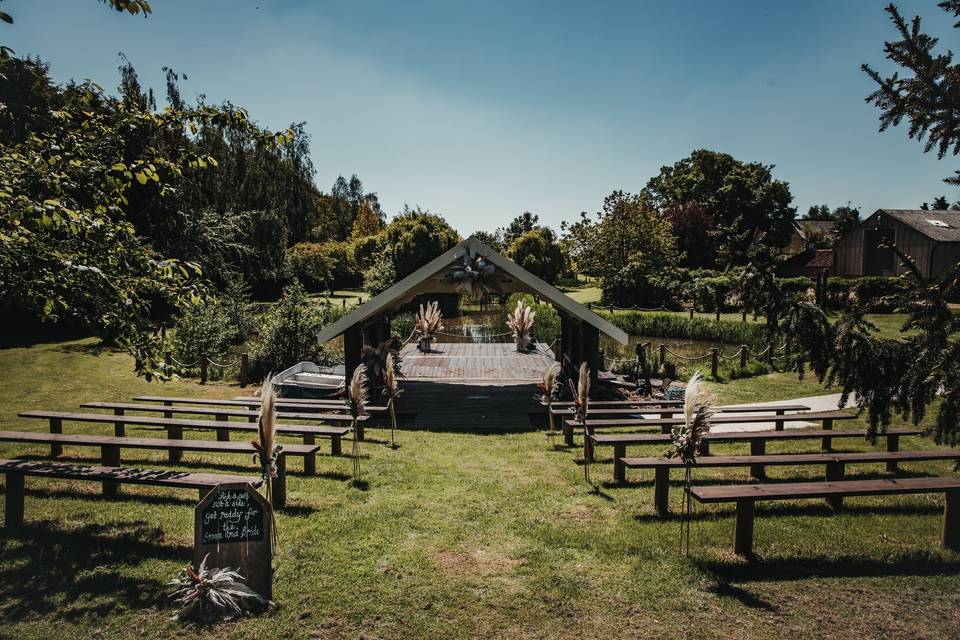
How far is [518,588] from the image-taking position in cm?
486

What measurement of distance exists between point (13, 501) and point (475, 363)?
465 inches

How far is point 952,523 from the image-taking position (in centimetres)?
581

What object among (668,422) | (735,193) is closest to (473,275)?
(668,422)

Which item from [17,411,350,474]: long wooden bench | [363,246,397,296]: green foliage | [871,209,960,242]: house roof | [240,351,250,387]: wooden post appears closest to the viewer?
[17,411,350,474]: long wooden bench

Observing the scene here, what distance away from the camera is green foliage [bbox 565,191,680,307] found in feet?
120

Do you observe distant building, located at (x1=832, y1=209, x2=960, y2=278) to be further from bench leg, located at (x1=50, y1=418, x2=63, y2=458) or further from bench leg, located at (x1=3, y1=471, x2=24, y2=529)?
bench leg, located at (x1=3, y1=471, x2=24, y2=529)

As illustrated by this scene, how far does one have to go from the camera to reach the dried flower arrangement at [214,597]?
440 centimetres

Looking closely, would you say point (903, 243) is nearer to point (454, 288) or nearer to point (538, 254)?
point (538, 254)

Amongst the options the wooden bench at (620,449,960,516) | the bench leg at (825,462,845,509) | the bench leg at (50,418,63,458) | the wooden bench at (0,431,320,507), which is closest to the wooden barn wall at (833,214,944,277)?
the wooden bench at (620,449,960,516)

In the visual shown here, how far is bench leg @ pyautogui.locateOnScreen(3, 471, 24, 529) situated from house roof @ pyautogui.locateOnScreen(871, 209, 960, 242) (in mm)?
39017

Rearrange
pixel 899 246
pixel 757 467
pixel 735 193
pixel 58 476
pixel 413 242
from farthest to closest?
pixel 735 193
pixel 413 242
pixel 899 246
pixel 757 467
pixel 58 476

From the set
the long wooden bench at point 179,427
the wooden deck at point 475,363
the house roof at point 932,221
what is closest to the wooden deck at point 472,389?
the wooden deck at point 475,363

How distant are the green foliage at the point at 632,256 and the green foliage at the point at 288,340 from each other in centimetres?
2457

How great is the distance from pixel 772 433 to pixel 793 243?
62.4m
